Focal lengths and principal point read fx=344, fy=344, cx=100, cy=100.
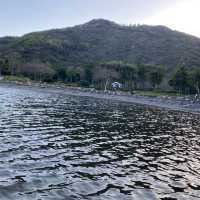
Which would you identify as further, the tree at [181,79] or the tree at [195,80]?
the tree at [181,79]

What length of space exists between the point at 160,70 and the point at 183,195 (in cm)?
14174

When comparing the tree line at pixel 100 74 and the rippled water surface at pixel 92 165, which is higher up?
the tree line at pixel 100 74

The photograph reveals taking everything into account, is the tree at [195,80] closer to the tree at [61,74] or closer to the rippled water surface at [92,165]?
the tree at [61,74]

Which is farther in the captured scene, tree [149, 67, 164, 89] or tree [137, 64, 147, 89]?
tree [137, 64, 147, 89]

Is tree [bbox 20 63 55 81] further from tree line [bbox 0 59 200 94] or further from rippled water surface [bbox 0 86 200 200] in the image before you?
rippled water surface [bbox 0 86 200 200]

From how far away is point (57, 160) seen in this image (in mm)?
22031

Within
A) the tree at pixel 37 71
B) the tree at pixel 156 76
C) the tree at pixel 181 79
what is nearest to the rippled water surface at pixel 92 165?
the tree at pixel 181 79

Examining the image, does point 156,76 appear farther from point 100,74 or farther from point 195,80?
point 100,74

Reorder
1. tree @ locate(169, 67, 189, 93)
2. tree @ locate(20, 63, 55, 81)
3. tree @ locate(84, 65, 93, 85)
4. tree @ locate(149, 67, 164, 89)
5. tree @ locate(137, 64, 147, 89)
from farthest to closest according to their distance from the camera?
1. tree @ locate(20, 63, 55, 81)
2. tree @ locate(84, 65, 93, 85)
3. tree @ locate(137, 64, 147, 89)
4. tree @ locate(149, 67, 164, 89)
5. tree @ locate(169, 67, 189, 93)

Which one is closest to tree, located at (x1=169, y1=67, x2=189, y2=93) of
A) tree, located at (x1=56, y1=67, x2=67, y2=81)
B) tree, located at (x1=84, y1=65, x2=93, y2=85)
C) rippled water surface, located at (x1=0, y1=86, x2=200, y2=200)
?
tree, located at (x1=84, y1=65, x2=93, y2=85)

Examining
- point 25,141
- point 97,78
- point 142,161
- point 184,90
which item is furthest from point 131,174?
point 97,78

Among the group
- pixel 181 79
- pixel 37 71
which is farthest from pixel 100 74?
pixel 181 79

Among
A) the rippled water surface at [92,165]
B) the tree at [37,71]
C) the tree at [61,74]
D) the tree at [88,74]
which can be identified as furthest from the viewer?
the tree at [37,71]

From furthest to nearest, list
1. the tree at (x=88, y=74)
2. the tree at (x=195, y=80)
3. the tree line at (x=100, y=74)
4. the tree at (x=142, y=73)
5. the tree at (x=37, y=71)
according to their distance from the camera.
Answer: the tree at (x=37, y=71)
the tree at (x=88, y=74)
the tree line at (x=100, y=74)
the tree at (x=142, y=73)
the tree at (x=195, y=80)
